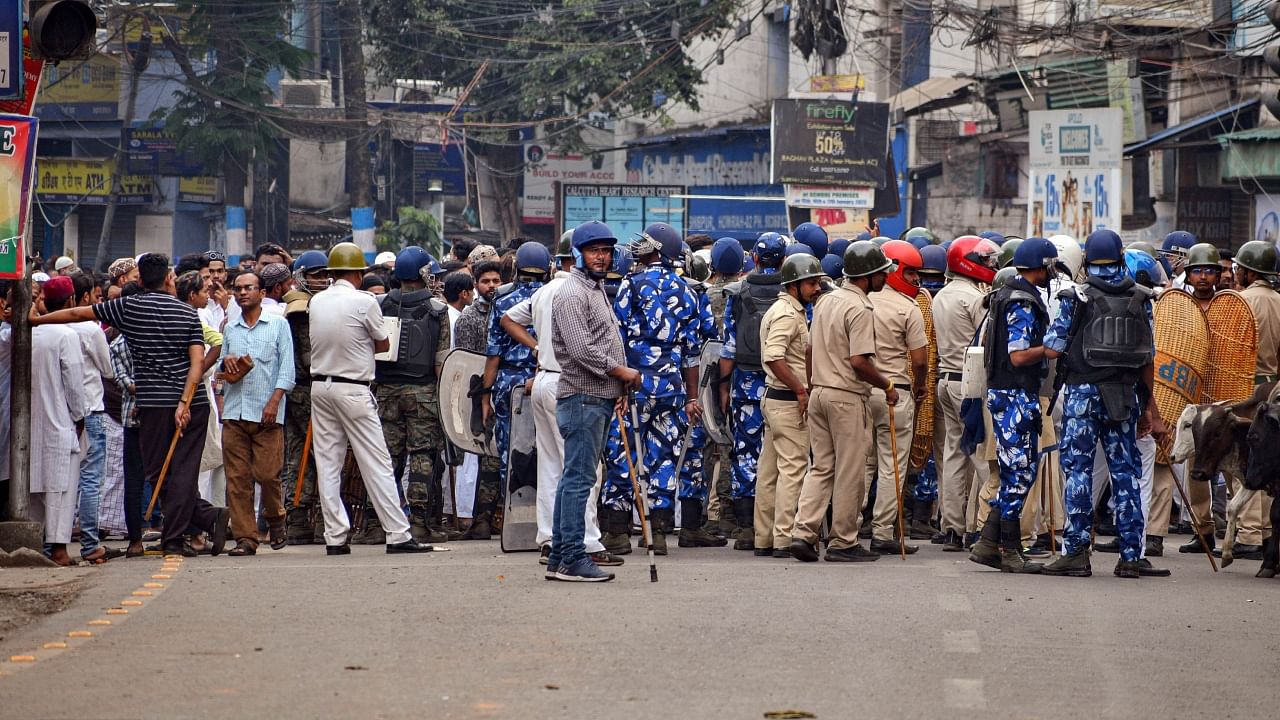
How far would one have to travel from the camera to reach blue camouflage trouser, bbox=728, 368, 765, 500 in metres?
12.0

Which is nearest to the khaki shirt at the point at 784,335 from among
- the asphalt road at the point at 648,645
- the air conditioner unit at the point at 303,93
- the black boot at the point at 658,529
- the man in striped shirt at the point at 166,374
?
the black boot at the point at 658,529

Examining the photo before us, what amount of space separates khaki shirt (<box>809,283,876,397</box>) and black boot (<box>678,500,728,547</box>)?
1.54 metres

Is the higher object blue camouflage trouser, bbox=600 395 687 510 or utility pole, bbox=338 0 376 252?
utility pole, bbox=338 0 376 252

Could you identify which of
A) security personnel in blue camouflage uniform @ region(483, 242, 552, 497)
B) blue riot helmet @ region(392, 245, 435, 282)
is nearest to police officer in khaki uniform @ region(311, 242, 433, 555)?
security personnel in blue camouflage uniform @ region(483, 242, 552, 497)

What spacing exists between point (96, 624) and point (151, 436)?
10.1ft

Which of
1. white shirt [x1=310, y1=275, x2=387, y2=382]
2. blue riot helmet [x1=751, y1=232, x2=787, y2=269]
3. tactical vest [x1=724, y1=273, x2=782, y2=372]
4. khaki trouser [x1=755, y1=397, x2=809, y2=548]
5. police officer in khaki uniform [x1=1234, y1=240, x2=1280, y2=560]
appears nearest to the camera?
white shirt [x1=310, y1=275, x2=387, y2=382]

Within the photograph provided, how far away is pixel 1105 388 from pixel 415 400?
487 cm

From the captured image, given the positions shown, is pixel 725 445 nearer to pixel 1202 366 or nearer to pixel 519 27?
pixel 1202 366

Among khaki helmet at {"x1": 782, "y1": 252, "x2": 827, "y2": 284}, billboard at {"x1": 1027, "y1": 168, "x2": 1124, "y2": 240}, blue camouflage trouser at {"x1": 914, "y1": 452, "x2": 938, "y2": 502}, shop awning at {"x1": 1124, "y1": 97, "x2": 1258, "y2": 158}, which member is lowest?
blue camouflage trouser at {"x1": 914, "y1": 452, "x2": 938, "y2": 502}

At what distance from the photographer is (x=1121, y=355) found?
10.3m

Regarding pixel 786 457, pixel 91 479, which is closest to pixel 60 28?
pixel 91 479

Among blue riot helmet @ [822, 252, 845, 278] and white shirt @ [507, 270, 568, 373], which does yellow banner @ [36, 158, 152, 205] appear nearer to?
blue riot helmet @ [822, 252, 845, 278]

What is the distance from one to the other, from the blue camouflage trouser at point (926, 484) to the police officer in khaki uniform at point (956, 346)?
56 cm

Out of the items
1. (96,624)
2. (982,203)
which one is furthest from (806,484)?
(982,203)
